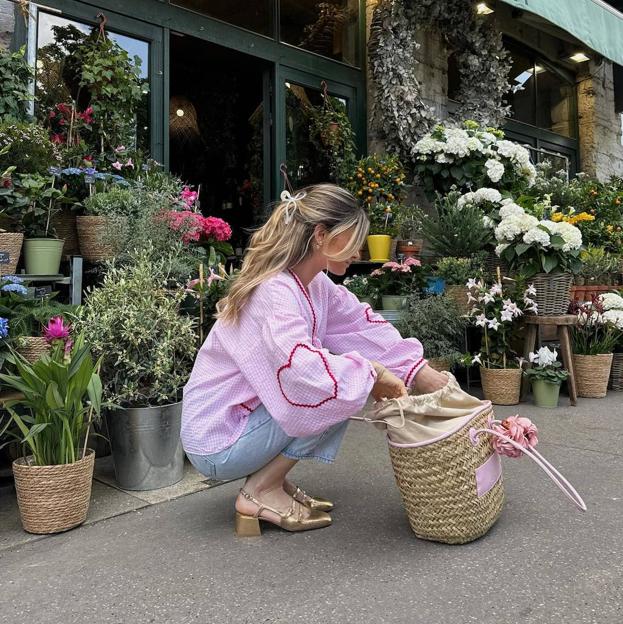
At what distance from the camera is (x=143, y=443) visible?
100 inches

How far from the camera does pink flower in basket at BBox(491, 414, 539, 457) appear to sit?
1.90m

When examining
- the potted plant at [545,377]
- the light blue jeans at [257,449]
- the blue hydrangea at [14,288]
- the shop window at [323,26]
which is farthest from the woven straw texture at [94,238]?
the shop window at [323,26]

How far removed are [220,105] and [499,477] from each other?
6.22 metres

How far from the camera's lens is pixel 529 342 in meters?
4.34

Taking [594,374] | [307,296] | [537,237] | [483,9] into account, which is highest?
[483,9]

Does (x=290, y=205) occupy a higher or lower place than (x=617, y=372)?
higher

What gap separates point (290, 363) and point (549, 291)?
121 inches

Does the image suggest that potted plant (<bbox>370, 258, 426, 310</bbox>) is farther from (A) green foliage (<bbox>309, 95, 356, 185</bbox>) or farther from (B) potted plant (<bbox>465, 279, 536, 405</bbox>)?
(A) green foliage (<bbox>309, 95, 356, 185</bbox>)

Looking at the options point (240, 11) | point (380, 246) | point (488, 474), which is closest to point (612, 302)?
point (380, 246)

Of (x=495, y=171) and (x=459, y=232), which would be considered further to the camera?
(x=495, y=171)

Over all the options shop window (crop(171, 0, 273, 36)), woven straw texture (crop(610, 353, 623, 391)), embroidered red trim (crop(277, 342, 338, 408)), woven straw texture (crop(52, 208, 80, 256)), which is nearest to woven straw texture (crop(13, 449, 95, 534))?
embroidered red trim (crop(277, 342, 338, 408))

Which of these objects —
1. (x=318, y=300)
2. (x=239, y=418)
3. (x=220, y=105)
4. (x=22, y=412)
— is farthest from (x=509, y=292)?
(x=220, y=105)

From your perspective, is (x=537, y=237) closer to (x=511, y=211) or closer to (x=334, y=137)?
(x=511, y=211)

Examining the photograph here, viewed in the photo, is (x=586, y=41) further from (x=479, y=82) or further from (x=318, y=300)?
(x=318, y=300)
